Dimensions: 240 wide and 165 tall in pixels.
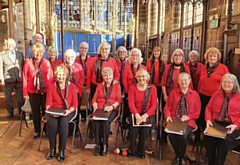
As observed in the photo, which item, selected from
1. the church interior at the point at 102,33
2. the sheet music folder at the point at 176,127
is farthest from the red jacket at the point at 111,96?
the sheet music folder at the point at 176,127

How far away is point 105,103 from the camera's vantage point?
10.6 ft

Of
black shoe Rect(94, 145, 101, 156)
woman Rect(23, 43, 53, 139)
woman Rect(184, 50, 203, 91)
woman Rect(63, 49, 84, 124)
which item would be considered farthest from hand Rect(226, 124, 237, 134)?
woman Rect(23, 43, 53, 139)

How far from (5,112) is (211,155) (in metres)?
3.95

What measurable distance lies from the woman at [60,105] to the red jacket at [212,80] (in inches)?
65.8

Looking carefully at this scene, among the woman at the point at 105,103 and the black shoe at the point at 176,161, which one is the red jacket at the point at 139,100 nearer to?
the woman at the point at 105,103

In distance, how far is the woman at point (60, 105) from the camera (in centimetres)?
303

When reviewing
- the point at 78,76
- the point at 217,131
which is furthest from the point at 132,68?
the point at 217,131

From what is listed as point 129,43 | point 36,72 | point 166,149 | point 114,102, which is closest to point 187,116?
point 166,149

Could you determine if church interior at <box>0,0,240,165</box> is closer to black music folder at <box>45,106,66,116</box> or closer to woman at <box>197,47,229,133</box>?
woman at <box>197,47,229,133</box>

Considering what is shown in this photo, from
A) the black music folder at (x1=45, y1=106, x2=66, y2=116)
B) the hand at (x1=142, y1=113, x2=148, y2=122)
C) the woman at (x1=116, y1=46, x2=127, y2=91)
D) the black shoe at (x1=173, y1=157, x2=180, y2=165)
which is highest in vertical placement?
the woman at (x1=116, y1=46, x2=127, y2=91)

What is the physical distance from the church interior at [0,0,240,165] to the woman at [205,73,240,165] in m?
0.38

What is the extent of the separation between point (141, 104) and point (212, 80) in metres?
0.96

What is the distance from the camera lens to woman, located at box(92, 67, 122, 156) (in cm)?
315

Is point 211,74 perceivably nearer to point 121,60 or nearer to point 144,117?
point 144,117
